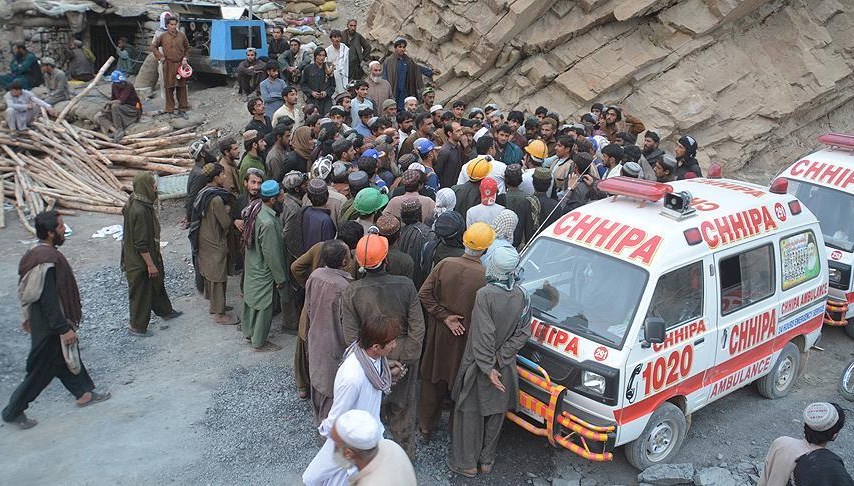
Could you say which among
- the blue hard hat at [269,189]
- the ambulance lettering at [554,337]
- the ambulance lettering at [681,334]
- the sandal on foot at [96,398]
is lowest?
the sandal on foot at [96,398]

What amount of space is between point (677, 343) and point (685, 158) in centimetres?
475

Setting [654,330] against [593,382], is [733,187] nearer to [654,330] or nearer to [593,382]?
[654,330]

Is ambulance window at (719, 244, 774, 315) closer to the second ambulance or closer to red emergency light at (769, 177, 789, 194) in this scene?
red emergency light at (769, 177, 789, 194)

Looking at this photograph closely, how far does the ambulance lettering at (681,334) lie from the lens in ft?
17.6

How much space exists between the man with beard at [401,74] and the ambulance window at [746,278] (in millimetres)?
8649

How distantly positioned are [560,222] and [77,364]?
451 centimetres

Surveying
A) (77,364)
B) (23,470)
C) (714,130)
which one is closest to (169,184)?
(77,364)

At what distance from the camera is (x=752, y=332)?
20.0ft

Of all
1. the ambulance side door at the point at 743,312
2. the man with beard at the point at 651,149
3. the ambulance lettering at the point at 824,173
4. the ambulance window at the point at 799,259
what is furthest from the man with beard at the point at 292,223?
the ambulance lettering at the point at 824,173

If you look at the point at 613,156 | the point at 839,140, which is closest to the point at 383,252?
the point at 613,156

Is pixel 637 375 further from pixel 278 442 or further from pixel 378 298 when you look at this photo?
pixel 278 442

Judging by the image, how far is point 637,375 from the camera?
521 cm

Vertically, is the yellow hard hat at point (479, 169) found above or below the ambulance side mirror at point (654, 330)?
above

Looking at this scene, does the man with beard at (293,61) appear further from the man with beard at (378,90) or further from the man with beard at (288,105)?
the man with beard at (288,105)
